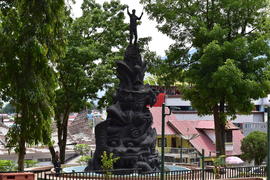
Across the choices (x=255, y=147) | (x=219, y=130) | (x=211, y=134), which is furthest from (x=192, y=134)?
(x=219, y=130)

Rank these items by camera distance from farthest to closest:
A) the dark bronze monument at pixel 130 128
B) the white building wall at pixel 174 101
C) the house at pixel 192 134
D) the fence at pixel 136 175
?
the white building wall at pixel 174 101, the house at pixel 192 134, the dark bronze monument at pixel 130 128, the fence at pixel 136 175

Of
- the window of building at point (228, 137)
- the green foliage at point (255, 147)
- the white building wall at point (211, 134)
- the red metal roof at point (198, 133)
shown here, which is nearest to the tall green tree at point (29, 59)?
the green foliage at point (255, 147)

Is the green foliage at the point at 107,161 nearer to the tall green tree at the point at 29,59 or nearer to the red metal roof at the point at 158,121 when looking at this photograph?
the tall green tree at the point at 29,59

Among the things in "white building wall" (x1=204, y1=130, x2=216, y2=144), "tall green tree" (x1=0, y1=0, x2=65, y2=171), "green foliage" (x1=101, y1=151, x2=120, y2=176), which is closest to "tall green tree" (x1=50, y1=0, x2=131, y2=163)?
"green foliage" (x1=101, y1=151, x2=120, y2=176)

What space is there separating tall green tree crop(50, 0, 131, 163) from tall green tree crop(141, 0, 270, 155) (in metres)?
3.14

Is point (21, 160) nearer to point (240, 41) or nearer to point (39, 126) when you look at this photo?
point (39, 126)

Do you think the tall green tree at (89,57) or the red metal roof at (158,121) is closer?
the tall green tree at (89,57)

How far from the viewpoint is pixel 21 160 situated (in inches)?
704

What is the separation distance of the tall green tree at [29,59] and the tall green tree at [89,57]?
13.7 meters

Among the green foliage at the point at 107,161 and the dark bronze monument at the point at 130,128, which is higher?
the dark bronze monument at the point at 130,128

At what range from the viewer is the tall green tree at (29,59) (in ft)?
54.0

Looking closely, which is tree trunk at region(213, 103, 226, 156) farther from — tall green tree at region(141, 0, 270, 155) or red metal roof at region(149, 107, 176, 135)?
red metal roof at region(149, 107, 176, 135)

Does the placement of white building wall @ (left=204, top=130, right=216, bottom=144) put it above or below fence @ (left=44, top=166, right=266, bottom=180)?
above

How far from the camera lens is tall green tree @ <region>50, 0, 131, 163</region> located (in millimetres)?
31734
